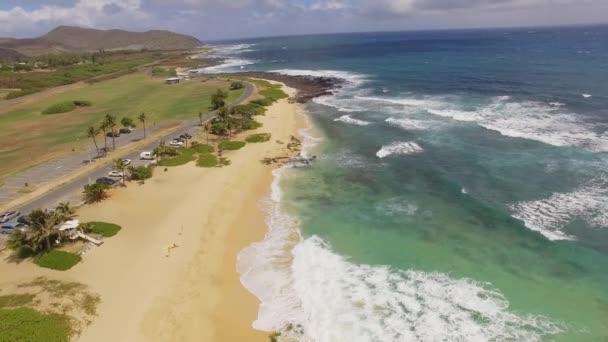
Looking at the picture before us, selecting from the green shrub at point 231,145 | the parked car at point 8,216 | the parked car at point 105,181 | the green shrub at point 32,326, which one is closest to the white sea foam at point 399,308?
the green shrub at point 32,326

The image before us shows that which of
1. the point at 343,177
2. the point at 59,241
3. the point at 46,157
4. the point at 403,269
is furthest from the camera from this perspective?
the point at 46,157

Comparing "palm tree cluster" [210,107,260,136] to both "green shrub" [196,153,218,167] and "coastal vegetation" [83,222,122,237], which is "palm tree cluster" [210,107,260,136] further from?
"coastal vegetation" [83,222,122,237]

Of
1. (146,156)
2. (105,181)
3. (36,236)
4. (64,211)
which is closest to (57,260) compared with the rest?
(36,236)

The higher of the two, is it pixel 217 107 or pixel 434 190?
pixel 217 107

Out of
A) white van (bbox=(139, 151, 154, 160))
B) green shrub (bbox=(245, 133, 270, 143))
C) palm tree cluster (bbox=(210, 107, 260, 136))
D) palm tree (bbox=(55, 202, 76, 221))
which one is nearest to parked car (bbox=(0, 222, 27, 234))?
palm tree (bbox=(55, 202, 76, 221))

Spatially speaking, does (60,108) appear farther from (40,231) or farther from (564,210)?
(564,210)

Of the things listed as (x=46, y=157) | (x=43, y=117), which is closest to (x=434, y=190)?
(x=46, y=157)

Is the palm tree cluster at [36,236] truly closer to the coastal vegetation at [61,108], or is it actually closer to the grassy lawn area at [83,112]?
the grassy lawn area at [83,112]

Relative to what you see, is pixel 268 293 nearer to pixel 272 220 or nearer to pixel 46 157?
pixel 272 220
